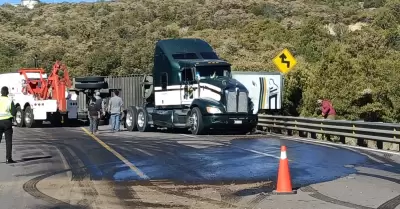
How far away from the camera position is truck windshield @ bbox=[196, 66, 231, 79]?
23.4 metres

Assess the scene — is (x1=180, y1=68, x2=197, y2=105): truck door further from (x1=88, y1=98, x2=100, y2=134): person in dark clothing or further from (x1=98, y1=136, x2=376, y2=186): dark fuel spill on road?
(x1=98, y1=136, x2=376, y2=186): dark fuel spill on road

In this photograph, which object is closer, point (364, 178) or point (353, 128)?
point (364, 178)

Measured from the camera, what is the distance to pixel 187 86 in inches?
934

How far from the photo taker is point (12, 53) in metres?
64.9

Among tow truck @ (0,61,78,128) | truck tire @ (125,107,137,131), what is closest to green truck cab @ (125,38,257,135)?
truck tire @ (125,107,137,131)

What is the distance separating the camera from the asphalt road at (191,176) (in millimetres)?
Result: 9453

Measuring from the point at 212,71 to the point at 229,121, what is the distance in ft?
7.32

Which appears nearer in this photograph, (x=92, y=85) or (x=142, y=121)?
(x=142, y=121)

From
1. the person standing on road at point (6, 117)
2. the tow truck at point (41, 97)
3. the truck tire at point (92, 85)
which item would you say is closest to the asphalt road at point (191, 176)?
the person standing on road at point (6, 117)

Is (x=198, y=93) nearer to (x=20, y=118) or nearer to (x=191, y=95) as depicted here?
(x=191, y=95)

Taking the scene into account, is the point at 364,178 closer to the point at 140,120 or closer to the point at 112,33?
the point at 140,120

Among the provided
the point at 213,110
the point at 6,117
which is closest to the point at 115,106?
the point at 213,110

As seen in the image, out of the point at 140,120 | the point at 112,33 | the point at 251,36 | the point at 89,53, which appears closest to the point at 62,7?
the point at 112,33

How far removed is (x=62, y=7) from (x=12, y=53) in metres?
34.6
